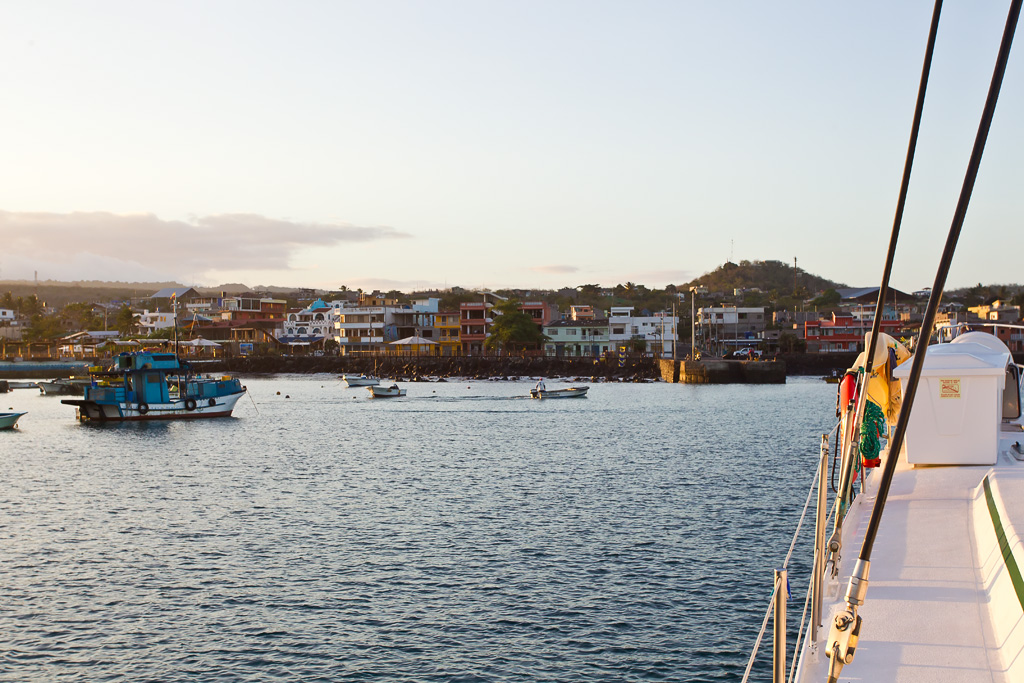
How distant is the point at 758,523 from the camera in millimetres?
23219

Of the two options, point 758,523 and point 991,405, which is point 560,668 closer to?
point 991,405

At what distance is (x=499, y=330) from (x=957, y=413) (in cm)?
11233

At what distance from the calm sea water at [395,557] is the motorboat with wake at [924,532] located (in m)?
4.24

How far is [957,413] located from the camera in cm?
1134

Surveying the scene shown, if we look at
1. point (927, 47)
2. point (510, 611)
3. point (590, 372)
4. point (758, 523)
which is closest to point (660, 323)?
point (590, 372)

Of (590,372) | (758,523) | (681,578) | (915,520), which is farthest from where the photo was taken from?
(590,372)

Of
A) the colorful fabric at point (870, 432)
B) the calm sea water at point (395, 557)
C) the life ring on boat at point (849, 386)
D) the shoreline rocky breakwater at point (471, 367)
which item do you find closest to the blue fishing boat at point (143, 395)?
the calm sea water at point (395, 557)

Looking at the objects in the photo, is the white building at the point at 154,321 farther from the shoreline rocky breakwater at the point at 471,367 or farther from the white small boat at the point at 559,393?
the white small boat at the point at 559,393

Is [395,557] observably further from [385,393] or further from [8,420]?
[385,393]

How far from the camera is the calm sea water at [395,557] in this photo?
13852 mm

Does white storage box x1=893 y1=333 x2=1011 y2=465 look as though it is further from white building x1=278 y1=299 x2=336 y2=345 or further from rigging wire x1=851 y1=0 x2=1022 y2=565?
white building x1=278 y1=299 x2=336 y2=345

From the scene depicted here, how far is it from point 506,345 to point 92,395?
72.4 metres

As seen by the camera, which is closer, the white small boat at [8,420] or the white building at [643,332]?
the white small boat at [8,420]

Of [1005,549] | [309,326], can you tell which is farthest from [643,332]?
[1005,549]
